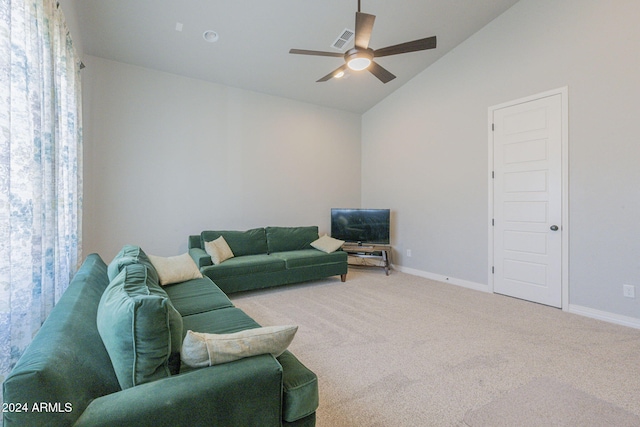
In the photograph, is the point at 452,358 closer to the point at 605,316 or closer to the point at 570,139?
the point at 605,316

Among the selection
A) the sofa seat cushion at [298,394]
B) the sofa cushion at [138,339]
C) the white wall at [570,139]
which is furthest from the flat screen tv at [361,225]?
the sofa cushion at [138,339]

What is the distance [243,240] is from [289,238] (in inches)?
31.2

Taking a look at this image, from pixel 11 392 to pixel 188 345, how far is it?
49 cm

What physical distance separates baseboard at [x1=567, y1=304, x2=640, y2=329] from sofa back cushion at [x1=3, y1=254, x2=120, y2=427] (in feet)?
14.4

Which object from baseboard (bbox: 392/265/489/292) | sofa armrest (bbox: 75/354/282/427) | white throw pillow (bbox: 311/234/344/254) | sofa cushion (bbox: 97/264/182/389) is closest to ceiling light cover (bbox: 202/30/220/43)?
white throw pillow (bbox: 311/234/344/254)

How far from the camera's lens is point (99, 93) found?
3953 mm

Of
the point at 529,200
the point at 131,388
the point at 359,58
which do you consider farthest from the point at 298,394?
the point at 529,200

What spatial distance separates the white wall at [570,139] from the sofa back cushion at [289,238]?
1.78 m

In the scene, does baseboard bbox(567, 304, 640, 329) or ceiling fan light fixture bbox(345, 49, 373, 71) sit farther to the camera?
baseboard bbox(567, 304, 640, 329)

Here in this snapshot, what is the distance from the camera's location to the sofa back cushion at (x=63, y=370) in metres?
0.80

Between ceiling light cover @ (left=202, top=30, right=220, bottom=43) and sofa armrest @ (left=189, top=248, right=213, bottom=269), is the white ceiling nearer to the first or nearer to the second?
ceiling light cover @ (left=202, top=30, right=220, bottom=43)

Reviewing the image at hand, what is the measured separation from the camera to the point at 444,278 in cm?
470

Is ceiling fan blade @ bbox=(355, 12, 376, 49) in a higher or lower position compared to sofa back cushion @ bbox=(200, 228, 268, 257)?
higher

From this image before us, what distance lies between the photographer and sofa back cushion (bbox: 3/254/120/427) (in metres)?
0.80
